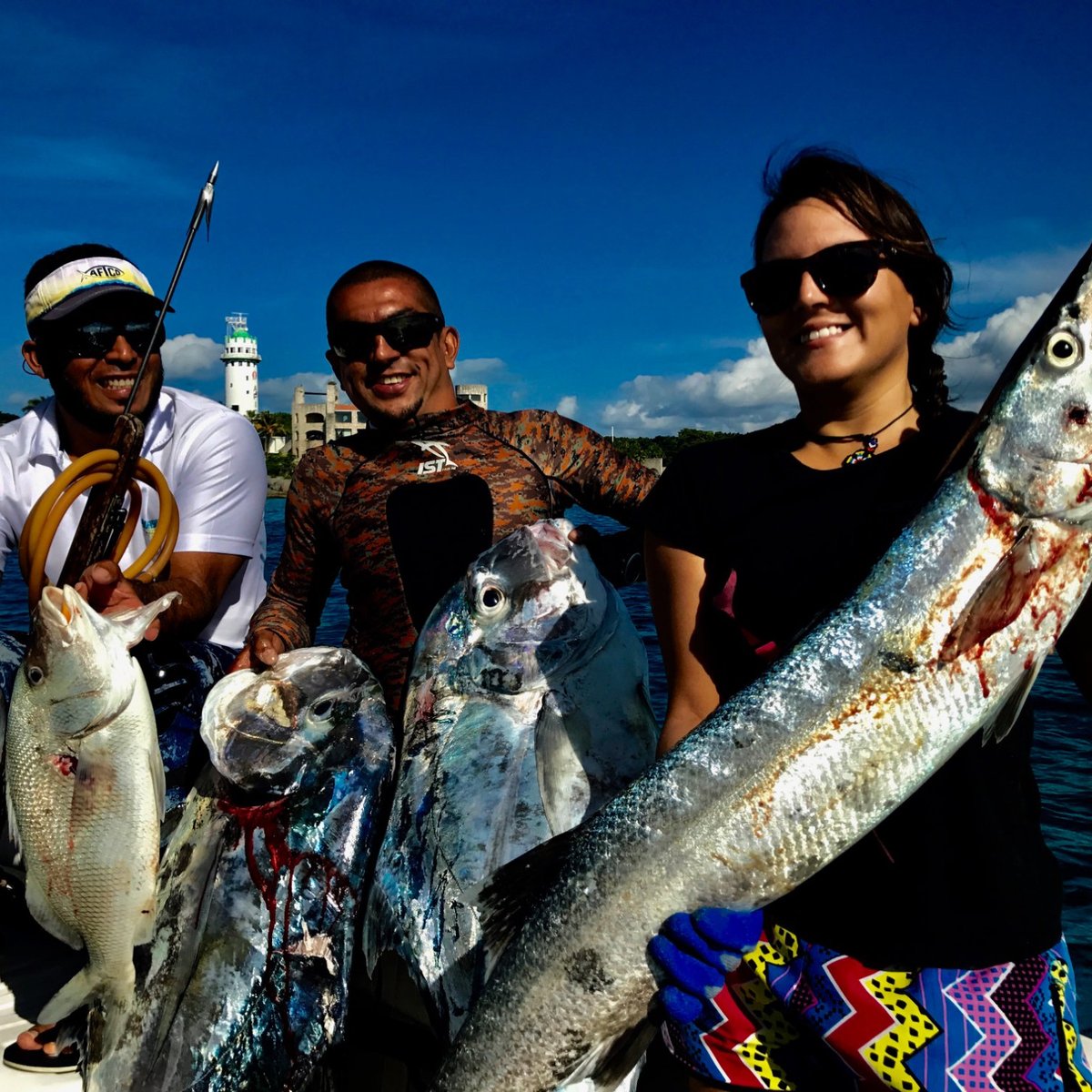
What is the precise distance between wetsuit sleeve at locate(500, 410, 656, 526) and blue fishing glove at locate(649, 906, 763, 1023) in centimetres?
201

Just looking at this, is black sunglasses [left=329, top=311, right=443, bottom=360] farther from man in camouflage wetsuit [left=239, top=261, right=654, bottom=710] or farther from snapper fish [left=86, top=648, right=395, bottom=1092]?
snapper fish [left=86, top=648, right=395, bottom=1092]

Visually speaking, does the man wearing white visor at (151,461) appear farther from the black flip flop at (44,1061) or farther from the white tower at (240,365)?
the white tower at (240,365)

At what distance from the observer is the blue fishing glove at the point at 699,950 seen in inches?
81.1

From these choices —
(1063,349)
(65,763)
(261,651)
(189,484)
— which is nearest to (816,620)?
(1063,349)

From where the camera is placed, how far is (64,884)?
3244 mm

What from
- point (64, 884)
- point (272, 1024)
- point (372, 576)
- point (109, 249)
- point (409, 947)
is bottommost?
point (272, 1024)

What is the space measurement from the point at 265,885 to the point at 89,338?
2.70 metres

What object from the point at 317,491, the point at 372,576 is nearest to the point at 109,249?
the point at 317,491

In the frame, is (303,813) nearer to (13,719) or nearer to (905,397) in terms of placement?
(13,719)

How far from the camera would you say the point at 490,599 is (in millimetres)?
3352

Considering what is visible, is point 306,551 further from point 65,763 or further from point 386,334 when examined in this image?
point 65,763

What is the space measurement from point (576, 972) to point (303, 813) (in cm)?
153

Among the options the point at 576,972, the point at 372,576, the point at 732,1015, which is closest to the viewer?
the point at 576,972

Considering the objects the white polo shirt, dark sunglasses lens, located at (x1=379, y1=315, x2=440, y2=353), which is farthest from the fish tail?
dark sunglasses lens, located at (x1=379, y1=315, x2=440, y2=353)
